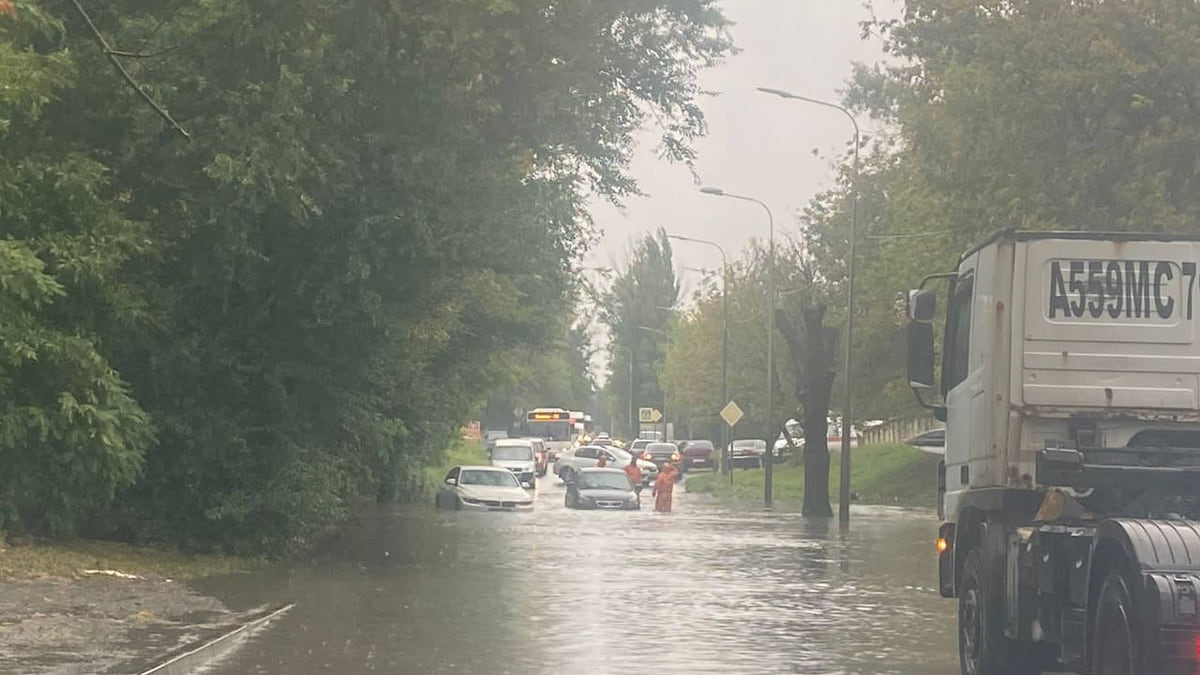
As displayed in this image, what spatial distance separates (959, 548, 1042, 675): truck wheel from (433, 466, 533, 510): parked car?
3121cm

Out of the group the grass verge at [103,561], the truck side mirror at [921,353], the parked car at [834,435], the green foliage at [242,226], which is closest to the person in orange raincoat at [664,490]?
the green foliage at [242,226]

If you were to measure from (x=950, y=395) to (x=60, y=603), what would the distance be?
28.6 ft

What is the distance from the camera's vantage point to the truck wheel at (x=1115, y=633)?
9.90 m

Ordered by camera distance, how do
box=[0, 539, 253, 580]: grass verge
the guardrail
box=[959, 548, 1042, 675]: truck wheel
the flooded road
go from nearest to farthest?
box=[959, 548, 1042, 675]: truck wheel, the flooded road, box=[0, 539, 253, 580]: grass verge, the guardrail

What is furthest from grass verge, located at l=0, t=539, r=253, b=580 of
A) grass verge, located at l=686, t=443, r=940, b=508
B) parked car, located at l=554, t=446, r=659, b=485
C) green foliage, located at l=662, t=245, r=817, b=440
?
parked car, located at l=554, t=446, r=659, b=485

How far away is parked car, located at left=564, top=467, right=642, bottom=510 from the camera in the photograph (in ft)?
155

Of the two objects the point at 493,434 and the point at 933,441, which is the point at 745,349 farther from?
the point at 933,441

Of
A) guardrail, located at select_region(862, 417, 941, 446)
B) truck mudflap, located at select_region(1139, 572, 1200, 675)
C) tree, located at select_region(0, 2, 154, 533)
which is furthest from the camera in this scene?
guardrail, located at select_region(862, 417, 941, 446)

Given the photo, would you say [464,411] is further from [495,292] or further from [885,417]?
[885,417]

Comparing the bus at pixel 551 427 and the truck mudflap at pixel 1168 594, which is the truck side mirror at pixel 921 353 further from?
the bus at pixel 551 427

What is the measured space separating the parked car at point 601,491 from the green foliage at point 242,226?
20.4 metres

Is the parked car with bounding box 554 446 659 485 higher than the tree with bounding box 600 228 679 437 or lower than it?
lower

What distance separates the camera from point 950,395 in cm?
1418

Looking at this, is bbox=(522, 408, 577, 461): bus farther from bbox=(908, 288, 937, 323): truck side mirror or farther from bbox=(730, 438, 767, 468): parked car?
bbox=(908, 288, 937, 323): truck side mirror
